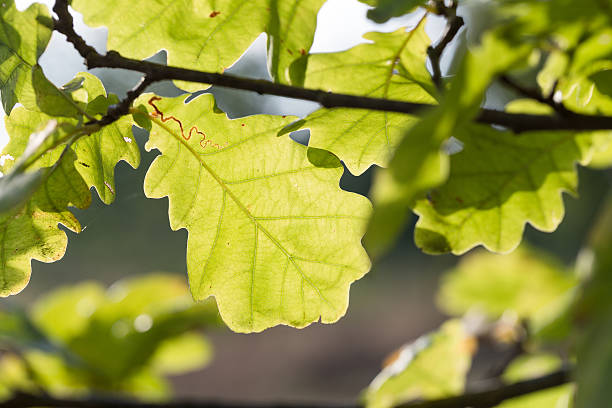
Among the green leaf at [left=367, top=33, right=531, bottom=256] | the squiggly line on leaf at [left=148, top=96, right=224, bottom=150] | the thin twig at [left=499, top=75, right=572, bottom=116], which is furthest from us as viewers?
the squiggly line on leaf at [left=148, top=96, right=224, bottom=150]

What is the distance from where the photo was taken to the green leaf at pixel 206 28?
73 centimetres

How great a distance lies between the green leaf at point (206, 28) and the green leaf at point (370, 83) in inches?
2.2

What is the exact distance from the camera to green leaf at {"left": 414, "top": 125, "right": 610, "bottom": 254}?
86cm

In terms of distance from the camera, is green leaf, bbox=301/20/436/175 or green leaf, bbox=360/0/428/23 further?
green leaf, bbox=301/20/436/175

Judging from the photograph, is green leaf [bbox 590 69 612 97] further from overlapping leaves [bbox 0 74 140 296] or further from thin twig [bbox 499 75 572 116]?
overlapping leaves [bbox 0 74 140 296]

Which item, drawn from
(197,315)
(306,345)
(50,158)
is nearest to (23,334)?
(197,315)

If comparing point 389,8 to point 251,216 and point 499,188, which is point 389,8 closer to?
point 251,216

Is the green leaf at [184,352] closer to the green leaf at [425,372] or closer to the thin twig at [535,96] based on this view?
the green leaf at [425,372]

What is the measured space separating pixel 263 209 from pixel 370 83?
224mm

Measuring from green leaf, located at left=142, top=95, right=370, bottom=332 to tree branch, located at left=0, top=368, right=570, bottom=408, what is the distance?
0.60ft

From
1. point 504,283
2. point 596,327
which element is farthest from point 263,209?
point 504,283

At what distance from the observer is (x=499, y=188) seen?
35.0 inches

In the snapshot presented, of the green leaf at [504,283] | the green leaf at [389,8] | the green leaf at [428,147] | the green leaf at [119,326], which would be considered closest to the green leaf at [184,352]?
the green leaf at [119,326]

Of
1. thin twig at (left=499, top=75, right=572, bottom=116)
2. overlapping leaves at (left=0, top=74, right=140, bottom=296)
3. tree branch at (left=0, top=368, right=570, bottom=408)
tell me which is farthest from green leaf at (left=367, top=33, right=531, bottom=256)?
tree branch at (left=0, top=368, right=570, bottom=408)
